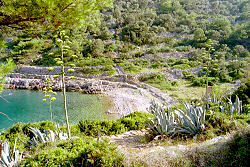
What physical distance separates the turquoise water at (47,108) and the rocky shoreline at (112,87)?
994mm

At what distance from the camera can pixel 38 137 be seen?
4332mm

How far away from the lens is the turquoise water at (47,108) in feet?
31.1

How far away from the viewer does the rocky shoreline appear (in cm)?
1219

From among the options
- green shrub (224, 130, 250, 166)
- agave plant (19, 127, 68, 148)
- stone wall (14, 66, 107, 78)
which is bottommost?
stone wall (14, 66, 107, 78)

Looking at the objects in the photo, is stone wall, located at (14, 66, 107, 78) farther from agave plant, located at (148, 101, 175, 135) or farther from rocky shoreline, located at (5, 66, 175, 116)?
agave plant, located at (148, 101, 175, 135)

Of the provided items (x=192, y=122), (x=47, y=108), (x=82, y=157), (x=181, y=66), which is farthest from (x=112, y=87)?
(x=82, y=157)

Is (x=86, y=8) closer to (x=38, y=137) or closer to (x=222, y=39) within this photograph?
(x=38, y=137)

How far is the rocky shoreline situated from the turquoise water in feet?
3.26

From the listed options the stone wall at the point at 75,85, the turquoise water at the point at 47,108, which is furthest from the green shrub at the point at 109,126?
the stone wall at the point at 75,85

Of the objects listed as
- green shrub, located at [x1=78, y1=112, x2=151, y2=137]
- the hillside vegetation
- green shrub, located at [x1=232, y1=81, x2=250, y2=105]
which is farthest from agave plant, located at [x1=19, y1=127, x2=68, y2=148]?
the hillside vegetation

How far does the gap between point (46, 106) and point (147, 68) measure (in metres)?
11.7

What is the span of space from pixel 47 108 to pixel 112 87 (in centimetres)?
624

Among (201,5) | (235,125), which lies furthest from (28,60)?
(201,5)

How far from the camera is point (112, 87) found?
16016 mm
